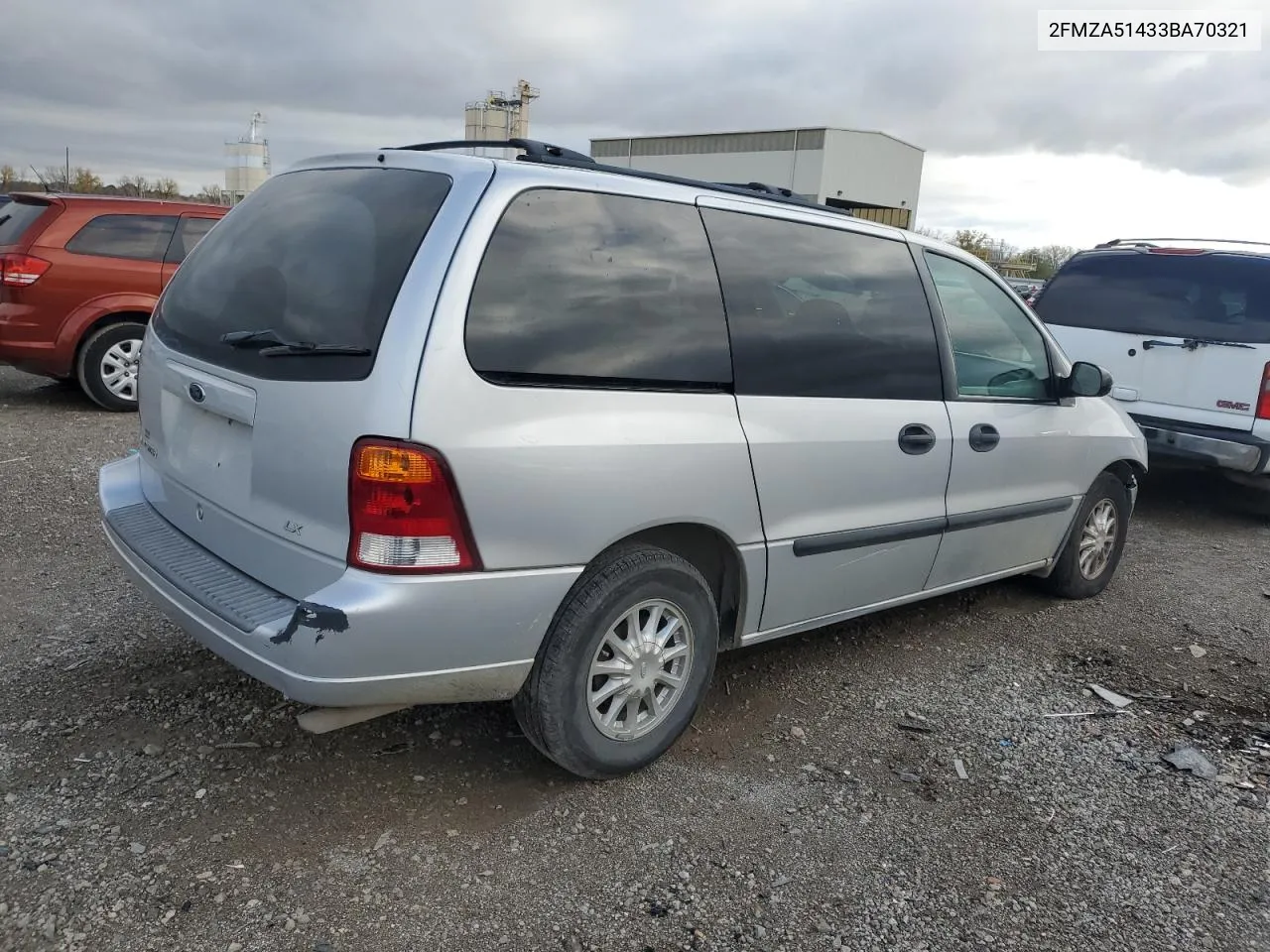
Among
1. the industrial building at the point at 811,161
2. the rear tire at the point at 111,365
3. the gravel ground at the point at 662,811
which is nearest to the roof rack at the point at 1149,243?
the gravel ground at the point at 662,811

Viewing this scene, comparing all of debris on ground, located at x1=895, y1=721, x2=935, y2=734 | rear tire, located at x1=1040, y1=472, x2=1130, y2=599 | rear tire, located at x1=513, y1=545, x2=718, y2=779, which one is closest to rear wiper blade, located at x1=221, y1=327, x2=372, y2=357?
rear tire, located at x1=513, y1=545, x2=718, y2=779

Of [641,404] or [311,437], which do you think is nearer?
[311,437]

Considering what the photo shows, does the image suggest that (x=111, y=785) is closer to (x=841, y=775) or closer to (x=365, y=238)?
(x=365, y=238)

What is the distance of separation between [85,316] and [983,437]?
23.3ft

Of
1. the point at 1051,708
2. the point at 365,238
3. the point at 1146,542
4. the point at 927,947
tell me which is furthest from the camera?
the point at 1146,542

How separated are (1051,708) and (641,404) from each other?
7.19 feet

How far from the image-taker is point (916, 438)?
12.0 ft

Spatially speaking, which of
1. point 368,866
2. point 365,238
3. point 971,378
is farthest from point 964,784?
point 365,238

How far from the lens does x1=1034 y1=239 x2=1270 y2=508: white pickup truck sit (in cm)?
637

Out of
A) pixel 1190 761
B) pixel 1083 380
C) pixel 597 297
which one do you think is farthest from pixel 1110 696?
pixel 597 297

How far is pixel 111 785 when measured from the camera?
9.39 ft

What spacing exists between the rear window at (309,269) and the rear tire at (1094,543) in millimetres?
3592

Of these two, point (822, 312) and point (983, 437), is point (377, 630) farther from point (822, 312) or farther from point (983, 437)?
point (983, 437)

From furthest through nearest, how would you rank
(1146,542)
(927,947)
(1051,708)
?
(1146,542) < (1051,708) < (927,947)
